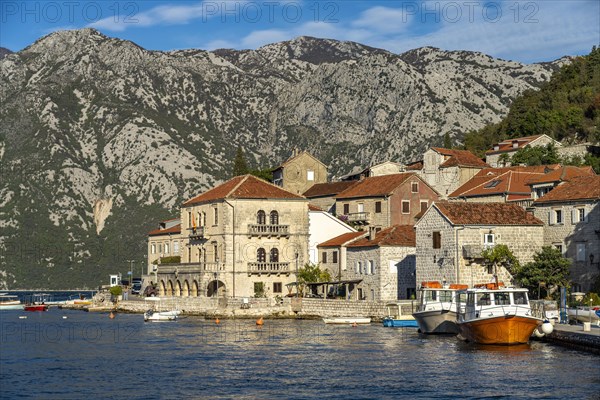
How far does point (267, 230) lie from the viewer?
328ft

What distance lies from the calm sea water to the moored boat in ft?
2.76

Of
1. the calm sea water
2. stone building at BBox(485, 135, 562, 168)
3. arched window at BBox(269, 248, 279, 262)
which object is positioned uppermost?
stone building at BBox(485, 135, 562, 168)

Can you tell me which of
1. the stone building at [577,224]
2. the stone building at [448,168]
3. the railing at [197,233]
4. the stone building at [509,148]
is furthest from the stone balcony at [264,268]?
the stone building at [509,148]

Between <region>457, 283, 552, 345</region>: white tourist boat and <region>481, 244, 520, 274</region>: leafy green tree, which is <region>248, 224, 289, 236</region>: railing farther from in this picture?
<region>457, 283, 552, 345</region>: white tourist boat

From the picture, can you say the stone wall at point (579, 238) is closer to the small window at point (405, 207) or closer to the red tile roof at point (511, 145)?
the small window at point (405, 207)

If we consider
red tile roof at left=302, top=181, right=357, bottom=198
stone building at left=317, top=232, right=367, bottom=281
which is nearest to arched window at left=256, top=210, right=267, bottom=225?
stone building at left=317, top=232, right=367, bottom=281

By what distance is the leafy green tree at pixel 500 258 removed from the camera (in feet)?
251

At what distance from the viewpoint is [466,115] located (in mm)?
193500

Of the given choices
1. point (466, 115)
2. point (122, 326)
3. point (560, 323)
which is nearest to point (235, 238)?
point (122, 326)

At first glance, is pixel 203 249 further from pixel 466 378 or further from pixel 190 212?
pixel 466 378

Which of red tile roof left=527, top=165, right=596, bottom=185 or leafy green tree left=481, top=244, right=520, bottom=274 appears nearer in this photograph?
leafy green tree left=481, top=244, right=520, bottom=274

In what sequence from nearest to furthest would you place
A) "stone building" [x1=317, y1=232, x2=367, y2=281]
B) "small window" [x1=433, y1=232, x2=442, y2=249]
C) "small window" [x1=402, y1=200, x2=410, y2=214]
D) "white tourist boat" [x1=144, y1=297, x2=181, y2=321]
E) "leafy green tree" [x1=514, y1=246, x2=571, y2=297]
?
1. "leafy green tree" [x1=514, y1=246, x2=571, y2=297]
2. "small window" [x1=433, y1=232, x2=442, y2=249]
3. "white tourist boat" [x1=144, y1=297, x2=181, y2=321]
4. "stone building" [x1=317, y1=232, x2=367, y2=281]
5. "small window" [x1=402, y1=200, x2=410, y2=214]

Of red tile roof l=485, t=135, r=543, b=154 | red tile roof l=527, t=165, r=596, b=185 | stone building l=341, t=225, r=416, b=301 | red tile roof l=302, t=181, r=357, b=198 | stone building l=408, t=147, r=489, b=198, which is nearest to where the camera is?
red tile roof l=527, t=165, r=596, b=185

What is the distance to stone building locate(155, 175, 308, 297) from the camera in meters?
98.9
